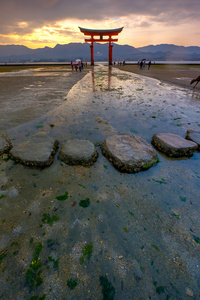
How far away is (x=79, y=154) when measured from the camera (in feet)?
8.20

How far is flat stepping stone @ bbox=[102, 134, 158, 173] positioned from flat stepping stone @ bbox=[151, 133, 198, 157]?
0.31 metres

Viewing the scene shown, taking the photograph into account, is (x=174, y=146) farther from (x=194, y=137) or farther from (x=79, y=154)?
(x=79, y=154)

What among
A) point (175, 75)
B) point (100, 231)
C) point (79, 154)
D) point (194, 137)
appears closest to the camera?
point (100, 231)

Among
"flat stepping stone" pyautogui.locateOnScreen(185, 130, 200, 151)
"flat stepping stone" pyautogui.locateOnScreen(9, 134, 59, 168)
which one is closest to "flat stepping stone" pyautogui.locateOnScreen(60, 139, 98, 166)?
"flat stepping stone" pyautogui.locateOnScreen(9, 134, 59, 168)

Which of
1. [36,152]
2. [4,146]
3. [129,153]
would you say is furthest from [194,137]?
[4,146]

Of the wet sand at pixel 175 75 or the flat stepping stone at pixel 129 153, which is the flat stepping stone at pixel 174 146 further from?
the wet sand at pixel 175 75

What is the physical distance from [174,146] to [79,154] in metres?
1.82

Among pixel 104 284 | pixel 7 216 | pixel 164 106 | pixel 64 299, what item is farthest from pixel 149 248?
pixel 164 106

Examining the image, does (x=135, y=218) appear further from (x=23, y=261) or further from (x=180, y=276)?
(x=23, y=261)

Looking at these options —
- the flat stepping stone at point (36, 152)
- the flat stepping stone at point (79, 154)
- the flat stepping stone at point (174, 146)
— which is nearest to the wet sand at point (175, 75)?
the flat stepping stone at point (174, 146)

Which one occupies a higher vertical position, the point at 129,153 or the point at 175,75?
the point at 175,75

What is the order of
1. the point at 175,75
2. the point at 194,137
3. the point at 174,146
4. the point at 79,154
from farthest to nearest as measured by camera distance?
the point at 175,75 < the point at 194,137 < the point at 174,146 < the point at 79,154

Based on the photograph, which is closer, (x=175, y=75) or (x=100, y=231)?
(x=100, y=231)

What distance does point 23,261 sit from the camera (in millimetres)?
1243
